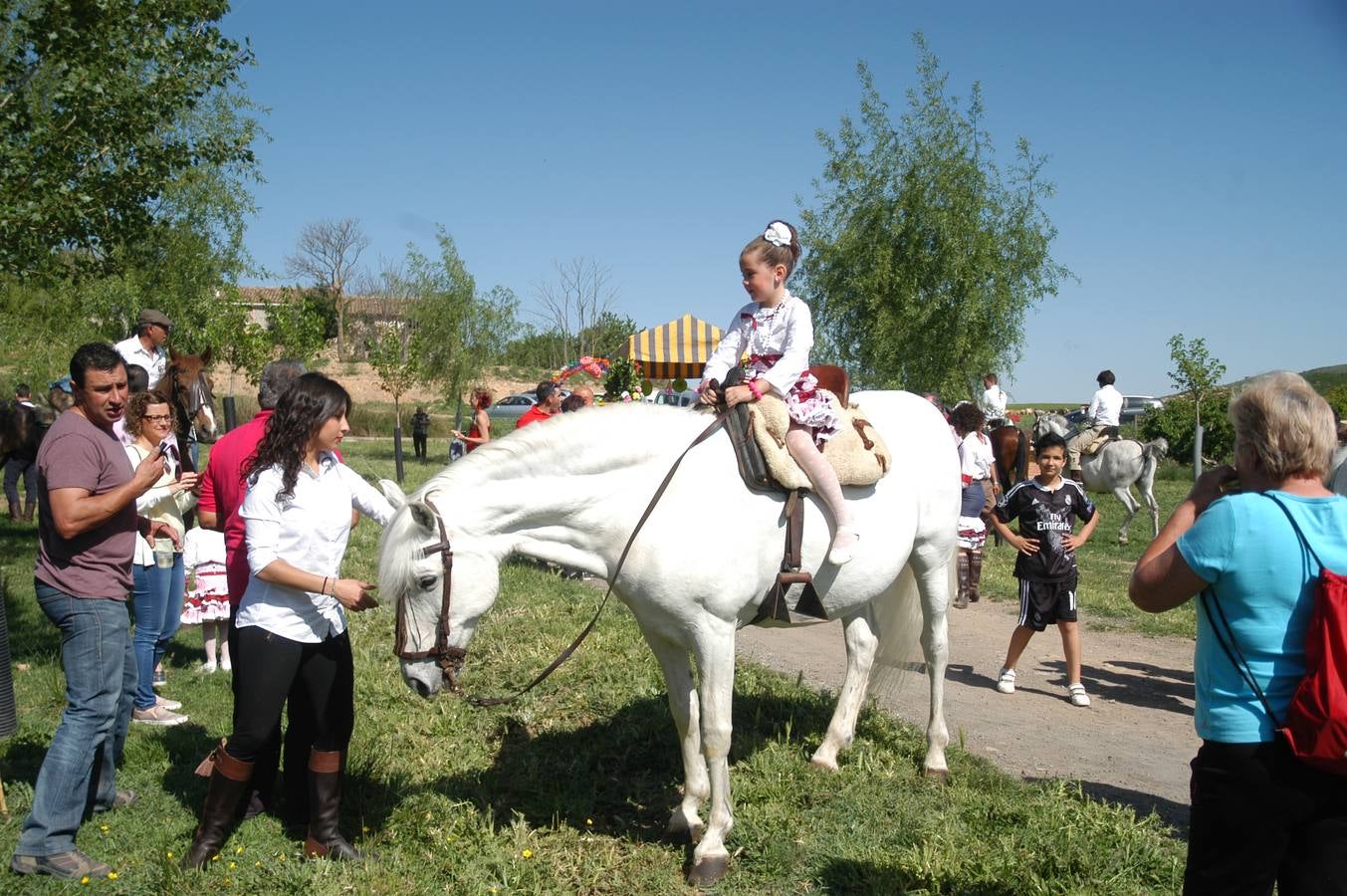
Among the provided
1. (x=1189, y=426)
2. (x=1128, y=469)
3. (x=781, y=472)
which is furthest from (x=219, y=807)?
(x=1189, y=426)

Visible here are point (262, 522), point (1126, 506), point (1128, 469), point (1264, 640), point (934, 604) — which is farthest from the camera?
point (1128, 469)

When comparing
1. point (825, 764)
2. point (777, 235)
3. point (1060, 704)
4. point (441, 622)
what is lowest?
point (1060, 704)

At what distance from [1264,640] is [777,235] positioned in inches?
108

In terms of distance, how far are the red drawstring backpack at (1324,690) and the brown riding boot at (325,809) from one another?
349 cm

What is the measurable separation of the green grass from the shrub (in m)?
18.9

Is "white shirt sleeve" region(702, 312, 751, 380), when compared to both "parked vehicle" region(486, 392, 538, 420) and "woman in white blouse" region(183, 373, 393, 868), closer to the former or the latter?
"woman in white blouse" region(183, 373, 393, 868)

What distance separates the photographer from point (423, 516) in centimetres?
352

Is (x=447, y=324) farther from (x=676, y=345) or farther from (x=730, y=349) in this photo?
(x=730, y=349)

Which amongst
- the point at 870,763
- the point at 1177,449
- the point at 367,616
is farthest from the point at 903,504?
the point at 1177,449

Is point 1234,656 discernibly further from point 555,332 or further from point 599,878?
point 555,332

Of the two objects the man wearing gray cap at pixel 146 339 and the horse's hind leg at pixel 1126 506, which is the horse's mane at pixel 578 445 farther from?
the horse's hind leg at pixel 1126 506

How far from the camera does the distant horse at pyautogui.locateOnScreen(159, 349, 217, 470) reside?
281 inches

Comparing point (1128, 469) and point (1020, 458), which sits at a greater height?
point (1020, 458)

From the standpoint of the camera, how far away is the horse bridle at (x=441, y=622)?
3.55 meters
